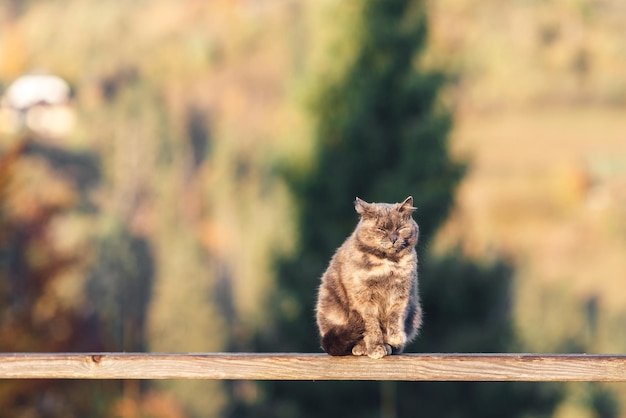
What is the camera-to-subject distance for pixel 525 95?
2841 centimetres

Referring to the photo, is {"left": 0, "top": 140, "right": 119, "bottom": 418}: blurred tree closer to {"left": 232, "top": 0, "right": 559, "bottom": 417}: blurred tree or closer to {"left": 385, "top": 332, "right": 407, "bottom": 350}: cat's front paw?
{"left": 232, "top": 0, "right": 559, "bottom": 417}: blurred tree

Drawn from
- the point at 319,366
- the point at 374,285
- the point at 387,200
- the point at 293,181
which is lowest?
the point at 319,366

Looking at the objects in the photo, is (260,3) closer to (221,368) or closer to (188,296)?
(188,296)

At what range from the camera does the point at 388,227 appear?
3961mm

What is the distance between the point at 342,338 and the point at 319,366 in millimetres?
332

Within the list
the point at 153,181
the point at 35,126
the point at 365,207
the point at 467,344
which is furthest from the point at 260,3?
the point at 365,207

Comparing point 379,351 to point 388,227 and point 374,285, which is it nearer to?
point 374,285

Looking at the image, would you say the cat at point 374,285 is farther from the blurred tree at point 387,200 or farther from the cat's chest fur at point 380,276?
the blurred tree at point 387,200

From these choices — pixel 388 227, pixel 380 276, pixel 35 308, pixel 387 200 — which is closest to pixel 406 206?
pixel 388 227

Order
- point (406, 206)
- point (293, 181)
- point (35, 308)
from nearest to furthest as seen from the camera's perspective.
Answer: point (406, 206), point (293, 181), point (35, 308)

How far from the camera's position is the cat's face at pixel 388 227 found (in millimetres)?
3930

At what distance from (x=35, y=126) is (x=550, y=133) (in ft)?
44.8

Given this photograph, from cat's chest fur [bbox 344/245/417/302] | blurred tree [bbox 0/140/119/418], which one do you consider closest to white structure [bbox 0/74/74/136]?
blurred tree [bbox 0/140/119/418]

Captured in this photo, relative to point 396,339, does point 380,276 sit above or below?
above
